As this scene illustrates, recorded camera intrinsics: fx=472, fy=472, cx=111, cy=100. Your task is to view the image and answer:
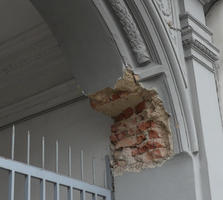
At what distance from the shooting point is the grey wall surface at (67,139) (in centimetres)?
367

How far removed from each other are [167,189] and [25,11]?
1.96m

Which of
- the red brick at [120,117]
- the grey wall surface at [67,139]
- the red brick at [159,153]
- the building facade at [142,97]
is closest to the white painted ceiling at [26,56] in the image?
the grey wall surface at [67,139]

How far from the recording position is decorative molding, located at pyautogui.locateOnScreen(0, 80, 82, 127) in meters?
4.09

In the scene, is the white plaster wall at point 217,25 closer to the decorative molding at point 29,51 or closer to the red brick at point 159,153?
the red brick at point 159,153

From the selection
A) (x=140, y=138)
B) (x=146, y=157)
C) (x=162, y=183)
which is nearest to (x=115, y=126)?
(x=140, y=138)

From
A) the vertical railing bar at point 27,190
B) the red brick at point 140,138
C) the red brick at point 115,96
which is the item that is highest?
the red brick at point 115,96

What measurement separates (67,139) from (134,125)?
2.46 feet

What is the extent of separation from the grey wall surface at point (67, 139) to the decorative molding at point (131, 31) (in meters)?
0.69

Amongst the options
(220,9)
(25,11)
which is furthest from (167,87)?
(25,11)

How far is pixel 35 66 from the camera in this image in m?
4.34

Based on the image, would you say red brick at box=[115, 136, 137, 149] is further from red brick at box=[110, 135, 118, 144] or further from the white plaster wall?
the white plaster wall

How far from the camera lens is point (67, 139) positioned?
155 inches

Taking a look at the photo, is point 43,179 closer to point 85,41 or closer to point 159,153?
point 159,153

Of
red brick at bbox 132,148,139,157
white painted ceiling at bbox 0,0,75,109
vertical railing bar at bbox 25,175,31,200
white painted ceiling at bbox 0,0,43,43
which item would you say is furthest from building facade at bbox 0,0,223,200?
white painted ceiling at bbox 0,0,43,43
